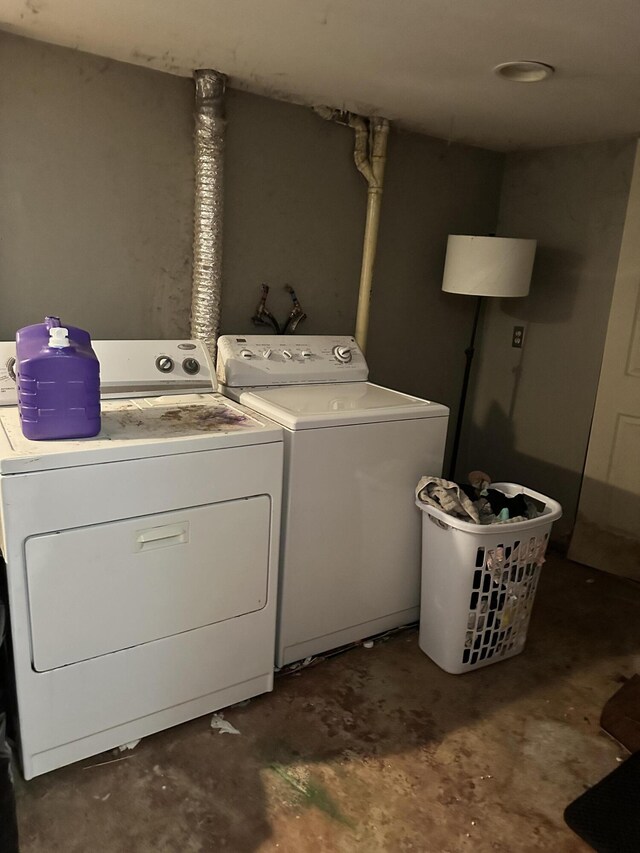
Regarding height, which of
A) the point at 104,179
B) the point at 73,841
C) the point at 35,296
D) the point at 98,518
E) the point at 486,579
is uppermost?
the point at 104,179

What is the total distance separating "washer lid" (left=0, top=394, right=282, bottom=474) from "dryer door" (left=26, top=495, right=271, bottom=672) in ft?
0.58

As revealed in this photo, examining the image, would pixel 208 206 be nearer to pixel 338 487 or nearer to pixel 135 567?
pixel 338 487

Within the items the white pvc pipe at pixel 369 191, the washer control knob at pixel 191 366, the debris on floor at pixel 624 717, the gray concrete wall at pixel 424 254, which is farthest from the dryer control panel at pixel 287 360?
the debris on floor at pixel 624 717

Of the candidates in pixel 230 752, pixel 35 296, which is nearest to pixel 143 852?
pixel 230 752

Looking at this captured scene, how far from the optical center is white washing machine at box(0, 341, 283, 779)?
149cm

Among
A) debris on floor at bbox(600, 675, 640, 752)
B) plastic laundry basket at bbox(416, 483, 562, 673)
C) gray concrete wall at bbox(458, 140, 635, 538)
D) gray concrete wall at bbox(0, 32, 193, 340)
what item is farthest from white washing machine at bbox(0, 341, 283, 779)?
gray concrete wall at bbox(458, 140, 635, 538)

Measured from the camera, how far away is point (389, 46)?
5.80ft

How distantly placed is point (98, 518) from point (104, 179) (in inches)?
50.2

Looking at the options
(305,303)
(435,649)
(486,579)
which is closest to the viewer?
(486,579)

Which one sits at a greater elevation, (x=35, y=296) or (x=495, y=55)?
(x=495, y=55)

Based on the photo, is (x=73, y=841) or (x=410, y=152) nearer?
(x=73, y=841)

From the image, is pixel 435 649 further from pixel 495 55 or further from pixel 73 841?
pixel 495 55

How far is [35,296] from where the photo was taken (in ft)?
7.00

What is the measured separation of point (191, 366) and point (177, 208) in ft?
2.10
